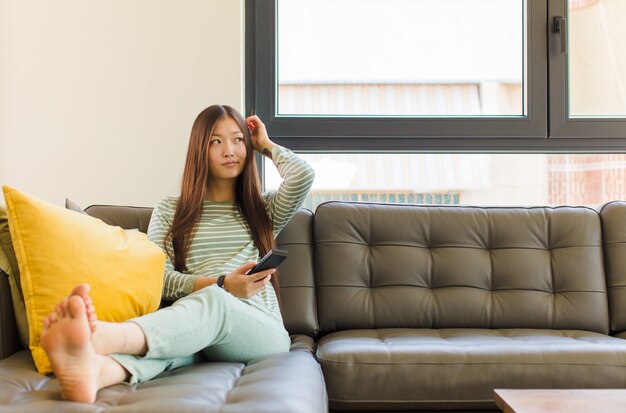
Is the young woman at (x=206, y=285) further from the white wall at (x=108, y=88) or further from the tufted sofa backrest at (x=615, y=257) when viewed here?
the tufted sofa backrest at (x=615, y=257)

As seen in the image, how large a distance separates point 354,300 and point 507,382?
64cm

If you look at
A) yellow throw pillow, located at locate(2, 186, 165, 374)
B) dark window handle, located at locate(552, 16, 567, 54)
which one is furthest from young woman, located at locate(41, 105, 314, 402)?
dark window handle, located at locate(552, 16, 567, 54)

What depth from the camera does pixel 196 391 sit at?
4.66ft

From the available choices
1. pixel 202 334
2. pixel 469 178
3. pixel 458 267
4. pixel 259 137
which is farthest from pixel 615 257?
pixel 202 334

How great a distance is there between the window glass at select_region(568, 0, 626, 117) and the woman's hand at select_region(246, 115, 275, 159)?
1.43 meters

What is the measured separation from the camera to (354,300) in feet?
7.74

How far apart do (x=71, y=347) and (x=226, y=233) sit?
90 cm

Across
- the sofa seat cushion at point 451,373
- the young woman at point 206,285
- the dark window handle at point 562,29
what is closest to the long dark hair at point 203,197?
the young woman at point 206,285

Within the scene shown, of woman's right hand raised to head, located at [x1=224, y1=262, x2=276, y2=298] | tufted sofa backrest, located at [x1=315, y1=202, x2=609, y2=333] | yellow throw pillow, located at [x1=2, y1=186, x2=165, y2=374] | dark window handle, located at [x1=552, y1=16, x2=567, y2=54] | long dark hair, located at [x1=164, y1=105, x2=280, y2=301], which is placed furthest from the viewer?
dark window handle, located at [x1=552, y1=16, x2=567, y2=54]

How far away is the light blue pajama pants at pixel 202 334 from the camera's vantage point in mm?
1535

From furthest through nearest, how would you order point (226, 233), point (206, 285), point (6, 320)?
point (226, 233) → point (206, 285) → point (6, 320)

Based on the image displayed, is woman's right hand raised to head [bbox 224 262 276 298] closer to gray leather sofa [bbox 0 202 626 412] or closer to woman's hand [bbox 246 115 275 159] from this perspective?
gray leather sofa [bbox 0 202 626 412]

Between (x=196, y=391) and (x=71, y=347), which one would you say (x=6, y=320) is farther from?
(x=196, y=391)

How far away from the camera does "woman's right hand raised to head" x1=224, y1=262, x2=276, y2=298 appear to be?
187cm
